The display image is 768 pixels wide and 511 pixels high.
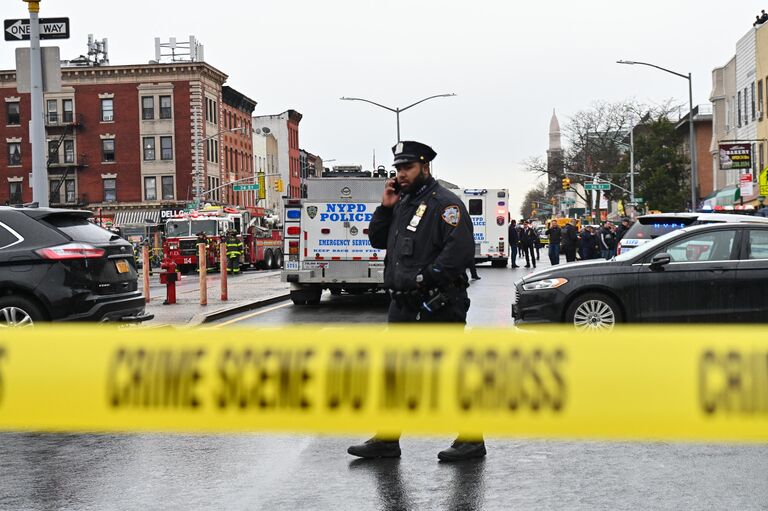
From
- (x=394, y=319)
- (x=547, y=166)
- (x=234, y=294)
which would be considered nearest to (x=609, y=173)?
(x=547, y=166)

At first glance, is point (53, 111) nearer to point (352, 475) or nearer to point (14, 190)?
point (14, 190)

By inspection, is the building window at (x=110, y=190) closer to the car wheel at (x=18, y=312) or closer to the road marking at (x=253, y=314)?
the road marking at (x=253, y=314)

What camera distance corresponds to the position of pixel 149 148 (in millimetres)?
75625

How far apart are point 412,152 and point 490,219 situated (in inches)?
1351

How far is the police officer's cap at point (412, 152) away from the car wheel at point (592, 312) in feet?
21.3

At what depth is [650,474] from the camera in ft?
20.9

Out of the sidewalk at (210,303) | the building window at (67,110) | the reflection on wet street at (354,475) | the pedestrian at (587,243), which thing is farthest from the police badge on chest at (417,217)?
the building window at (67,110)

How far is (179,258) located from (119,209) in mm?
34548

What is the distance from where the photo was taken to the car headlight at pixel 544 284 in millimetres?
13000

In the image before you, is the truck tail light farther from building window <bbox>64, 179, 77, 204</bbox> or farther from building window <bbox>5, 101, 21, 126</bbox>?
building window <bbox>5, 101, 21, 126</bbox>

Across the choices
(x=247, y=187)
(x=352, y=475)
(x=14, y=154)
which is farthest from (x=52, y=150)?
(x=352, y=475)

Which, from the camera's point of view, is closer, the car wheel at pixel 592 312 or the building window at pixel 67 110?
the car wheel at pixel 592 312

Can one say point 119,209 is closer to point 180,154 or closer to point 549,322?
point 180,154

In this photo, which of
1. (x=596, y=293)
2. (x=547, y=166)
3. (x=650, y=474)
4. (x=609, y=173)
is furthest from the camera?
(x=547, y=166)
